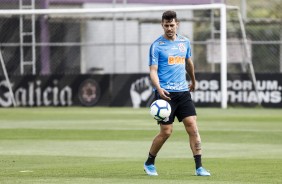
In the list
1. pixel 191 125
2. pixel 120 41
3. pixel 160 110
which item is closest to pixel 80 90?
pixel 120 41

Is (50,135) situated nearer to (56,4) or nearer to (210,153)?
(210,153)

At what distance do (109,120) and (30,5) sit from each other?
11629mm

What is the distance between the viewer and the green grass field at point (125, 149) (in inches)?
508

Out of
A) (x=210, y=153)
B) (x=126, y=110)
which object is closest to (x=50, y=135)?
(x=210, y=153)

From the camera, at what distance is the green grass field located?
508 inches

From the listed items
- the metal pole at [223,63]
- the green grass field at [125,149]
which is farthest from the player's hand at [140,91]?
the green grass field at [125,149]

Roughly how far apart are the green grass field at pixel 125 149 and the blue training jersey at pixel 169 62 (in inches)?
45.9

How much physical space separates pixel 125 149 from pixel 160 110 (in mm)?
5008

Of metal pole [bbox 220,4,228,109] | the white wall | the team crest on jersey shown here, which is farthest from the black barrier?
the team crest on jersey

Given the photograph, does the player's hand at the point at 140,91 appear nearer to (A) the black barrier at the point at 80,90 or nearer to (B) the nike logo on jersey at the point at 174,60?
(A) the black barrier at the point at 80,90

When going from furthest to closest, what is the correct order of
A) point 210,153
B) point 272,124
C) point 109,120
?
1. point 109,120
2. point 272,124
3. point 210,153

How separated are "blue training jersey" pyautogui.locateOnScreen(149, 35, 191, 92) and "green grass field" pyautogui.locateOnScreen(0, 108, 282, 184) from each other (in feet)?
3.82

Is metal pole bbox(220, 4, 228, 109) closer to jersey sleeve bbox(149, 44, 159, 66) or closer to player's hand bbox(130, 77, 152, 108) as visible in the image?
player's hand bbox(130, 77, 152, 108)

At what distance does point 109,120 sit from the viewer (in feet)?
87.9
